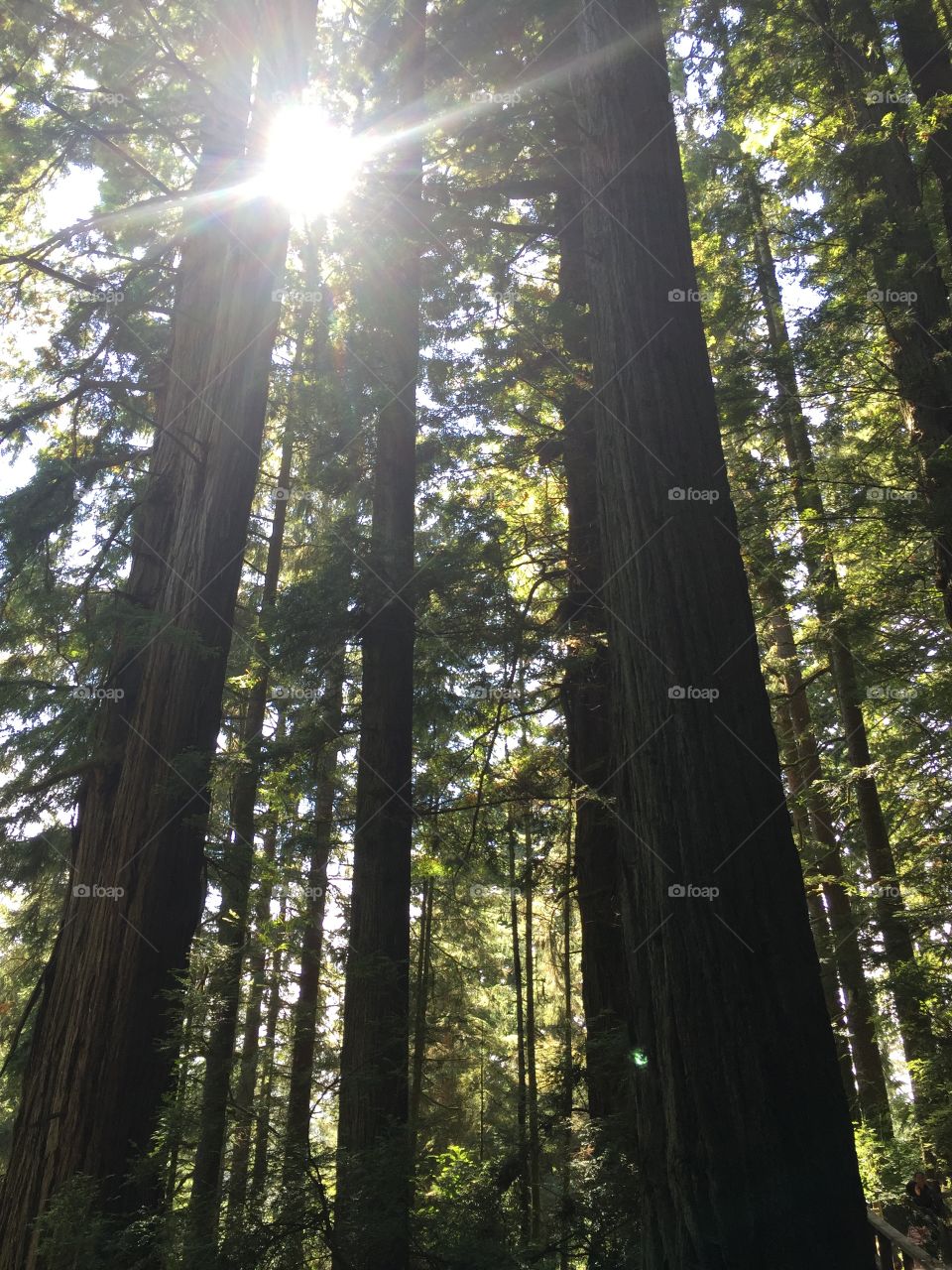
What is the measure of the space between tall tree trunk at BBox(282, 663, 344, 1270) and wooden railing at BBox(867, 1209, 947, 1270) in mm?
3855

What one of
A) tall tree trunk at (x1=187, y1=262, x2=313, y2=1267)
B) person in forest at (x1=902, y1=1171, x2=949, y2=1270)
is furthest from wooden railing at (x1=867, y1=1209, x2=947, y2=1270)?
tall tree trunk at (x1=187, y1=262, x2=313, y2=1267)

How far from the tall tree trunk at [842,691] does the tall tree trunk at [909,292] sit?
0.93 meters

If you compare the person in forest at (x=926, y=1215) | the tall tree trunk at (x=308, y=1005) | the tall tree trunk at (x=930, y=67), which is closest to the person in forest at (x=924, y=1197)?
the person in forest at (x=926, y=1215)

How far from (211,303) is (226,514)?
7.12ft

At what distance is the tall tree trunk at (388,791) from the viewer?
4750 millimetres

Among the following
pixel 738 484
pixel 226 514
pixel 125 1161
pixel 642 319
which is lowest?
pixel 125 1161

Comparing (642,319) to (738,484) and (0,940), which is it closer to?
(738,484)

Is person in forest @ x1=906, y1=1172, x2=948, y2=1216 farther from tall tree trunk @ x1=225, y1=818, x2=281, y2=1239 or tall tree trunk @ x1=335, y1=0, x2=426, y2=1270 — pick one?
tall tree trunk @ x1=225, y1=818, x2=281, y2=1239

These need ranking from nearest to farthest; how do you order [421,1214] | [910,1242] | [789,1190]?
1. [789,1190]
2. [421,1214]
3. [910,1242]

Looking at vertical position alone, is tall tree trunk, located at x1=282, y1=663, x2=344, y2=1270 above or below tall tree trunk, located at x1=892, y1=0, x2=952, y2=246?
below

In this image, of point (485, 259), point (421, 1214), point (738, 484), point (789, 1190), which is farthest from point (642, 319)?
point (485, 259)

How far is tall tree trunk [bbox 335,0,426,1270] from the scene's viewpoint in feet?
15.6

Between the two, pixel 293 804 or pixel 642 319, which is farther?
pixel 293 804

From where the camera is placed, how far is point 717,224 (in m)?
A: 9.14
